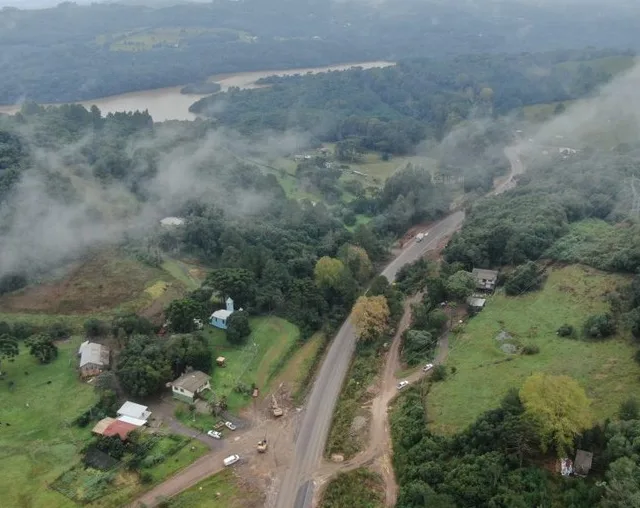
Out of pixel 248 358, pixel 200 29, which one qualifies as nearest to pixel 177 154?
pixel 248 358

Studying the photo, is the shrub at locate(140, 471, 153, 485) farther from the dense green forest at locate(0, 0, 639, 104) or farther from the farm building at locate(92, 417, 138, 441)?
the dense green forest at locate(0, 0, 639, 104)

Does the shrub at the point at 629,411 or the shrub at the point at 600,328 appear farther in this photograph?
the shrub at the point at 600,328

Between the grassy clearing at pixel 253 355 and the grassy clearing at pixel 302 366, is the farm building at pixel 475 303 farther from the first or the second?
the grassy clearing at pixel 253 355

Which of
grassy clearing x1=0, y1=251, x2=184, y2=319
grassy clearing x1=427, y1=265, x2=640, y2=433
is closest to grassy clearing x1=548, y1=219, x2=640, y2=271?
grassy clearing x1=427, y1=265, x2=640, y2=433

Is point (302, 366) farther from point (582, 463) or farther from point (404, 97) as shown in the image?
point (404, 97)

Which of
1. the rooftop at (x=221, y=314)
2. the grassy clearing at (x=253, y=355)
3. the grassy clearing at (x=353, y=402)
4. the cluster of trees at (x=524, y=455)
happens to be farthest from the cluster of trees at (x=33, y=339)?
the cluster of trees at (x=524, y=455)

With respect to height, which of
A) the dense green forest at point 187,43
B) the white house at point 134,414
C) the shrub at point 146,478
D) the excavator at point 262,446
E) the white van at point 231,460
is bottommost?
the excavator at point 262,446
